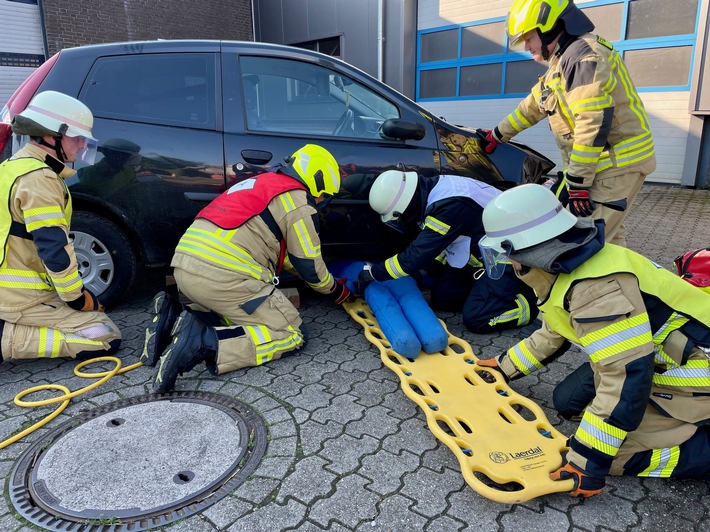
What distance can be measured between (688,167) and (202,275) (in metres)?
8.40

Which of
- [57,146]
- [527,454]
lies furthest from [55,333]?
[527,454]

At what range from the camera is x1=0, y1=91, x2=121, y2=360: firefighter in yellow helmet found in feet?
9.50

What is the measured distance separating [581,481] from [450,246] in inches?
78.2

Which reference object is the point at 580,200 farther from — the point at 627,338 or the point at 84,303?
the point at 84,303

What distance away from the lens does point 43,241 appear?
114 inches

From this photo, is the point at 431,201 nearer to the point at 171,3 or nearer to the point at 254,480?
the point at 254,480

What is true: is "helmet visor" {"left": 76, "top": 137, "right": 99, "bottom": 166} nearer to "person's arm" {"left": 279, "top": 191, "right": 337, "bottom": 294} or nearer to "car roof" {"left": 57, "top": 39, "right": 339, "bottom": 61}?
"car roof" {"left": 57, "top": 39, "right": 339, "bottom": 61}

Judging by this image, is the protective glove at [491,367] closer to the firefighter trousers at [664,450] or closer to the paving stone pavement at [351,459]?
the paving stone pavement at [351,459]

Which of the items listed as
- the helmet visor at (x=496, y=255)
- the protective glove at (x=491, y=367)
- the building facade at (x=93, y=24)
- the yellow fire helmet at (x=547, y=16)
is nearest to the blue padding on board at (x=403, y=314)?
the protective glove at (x=491, y=367)

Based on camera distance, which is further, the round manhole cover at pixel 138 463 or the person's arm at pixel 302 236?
the person's arm at pixel 302 236

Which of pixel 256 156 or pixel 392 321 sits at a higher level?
pixel 256 156

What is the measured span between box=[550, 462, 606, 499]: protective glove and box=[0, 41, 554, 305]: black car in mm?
2270

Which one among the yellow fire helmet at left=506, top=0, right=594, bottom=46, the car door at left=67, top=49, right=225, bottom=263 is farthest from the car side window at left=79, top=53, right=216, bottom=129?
the yellow fire helmet at left=506, top=0, right=594, bottom=46

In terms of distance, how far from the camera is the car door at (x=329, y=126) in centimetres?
365
